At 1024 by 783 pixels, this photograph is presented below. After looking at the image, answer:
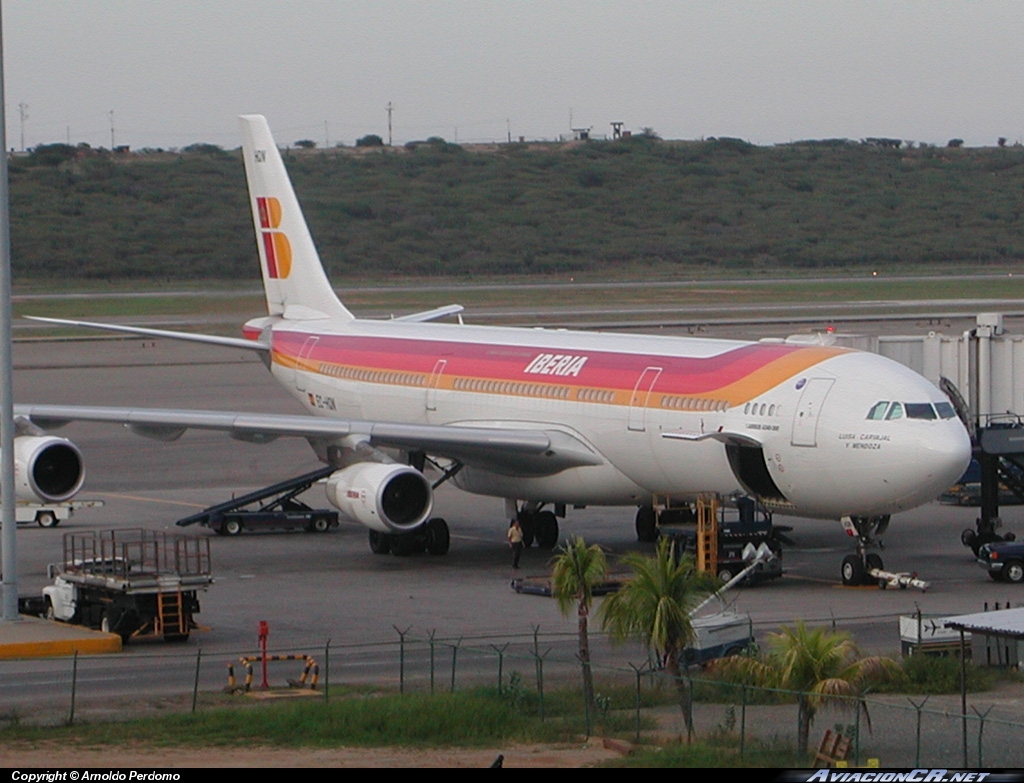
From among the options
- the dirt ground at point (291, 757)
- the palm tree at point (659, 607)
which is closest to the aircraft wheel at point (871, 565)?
the palm tree at point (659, 607)

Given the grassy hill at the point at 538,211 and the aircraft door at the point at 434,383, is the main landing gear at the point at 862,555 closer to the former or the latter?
the aircraft door at the point at 434,383

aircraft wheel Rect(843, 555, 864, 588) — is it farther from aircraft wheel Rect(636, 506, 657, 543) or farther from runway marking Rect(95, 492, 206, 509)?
runway marking Rect(95, 492, 206, 509)

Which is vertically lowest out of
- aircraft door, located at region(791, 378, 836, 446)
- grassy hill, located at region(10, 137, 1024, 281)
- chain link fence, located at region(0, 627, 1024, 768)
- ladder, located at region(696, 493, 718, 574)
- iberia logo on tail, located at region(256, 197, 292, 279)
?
chain link fence, located at region(0, 627, 1024, 768)

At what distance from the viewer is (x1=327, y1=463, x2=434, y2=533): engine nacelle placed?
3284 cm

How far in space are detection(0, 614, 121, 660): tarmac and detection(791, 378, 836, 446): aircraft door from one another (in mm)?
11869

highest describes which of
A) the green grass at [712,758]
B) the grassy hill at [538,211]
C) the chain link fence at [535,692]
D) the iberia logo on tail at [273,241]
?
the grassy hill at [538,211]

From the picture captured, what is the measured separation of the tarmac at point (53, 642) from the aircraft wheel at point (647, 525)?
13.3 m

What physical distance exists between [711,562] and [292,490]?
12585 mm

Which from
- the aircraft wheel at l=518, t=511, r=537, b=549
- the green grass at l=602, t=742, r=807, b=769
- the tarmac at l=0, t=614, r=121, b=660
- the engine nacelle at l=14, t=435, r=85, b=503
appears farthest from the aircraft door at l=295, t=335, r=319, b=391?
the green grass at l=602, t=742, r=807, b=769

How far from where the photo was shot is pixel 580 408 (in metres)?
34.4

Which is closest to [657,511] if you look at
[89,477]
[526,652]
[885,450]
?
[885,450]

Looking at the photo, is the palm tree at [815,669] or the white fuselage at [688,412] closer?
the palm tree at [815,669]

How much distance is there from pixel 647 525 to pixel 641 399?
15.6 feet

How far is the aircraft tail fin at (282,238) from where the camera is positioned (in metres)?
45.0
